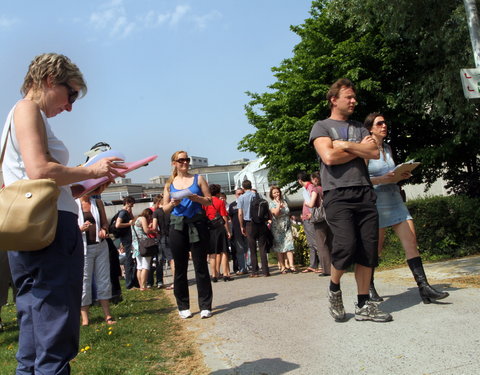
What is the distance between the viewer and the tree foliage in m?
10.9

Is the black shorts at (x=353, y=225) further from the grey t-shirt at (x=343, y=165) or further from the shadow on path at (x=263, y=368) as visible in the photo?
the shadow on path at (x=263, y=368)

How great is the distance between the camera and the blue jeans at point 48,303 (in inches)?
95.0

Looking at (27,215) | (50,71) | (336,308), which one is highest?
(50,71)

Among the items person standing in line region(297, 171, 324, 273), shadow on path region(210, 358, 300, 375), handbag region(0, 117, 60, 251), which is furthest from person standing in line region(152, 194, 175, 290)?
handbag region(0, 117, 60, 251)

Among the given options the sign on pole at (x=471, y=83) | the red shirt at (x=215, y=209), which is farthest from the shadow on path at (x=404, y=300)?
the red shirt at (x=215, y=209)

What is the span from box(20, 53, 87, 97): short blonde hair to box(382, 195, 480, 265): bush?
792 centimetres

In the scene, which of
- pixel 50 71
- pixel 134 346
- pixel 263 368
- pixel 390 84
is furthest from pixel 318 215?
pixel 390 84

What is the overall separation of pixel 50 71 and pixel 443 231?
8.41 m

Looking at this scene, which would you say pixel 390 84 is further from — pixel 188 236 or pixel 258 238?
pixel 188 236

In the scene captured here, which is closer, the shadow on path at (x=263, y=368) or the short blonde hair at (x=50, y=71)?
the short blonde hair at (x=50, y=71)

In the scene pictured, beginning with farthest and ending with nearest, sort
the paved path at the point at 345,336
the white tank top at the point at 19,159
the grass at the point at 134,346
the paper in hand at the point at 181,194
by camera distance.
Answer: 1. the paper in hand at the point at 181,194
2. the grass at the point at 134,346
3. the paved path at the point at 345,336
4. the white tank top at the point at 19,159

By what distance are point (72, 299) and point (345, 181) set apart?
2.81 meters

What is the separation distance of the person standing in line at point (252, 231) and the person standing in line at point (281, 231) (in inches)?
11.4

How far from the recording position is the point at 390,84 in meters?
17.7
